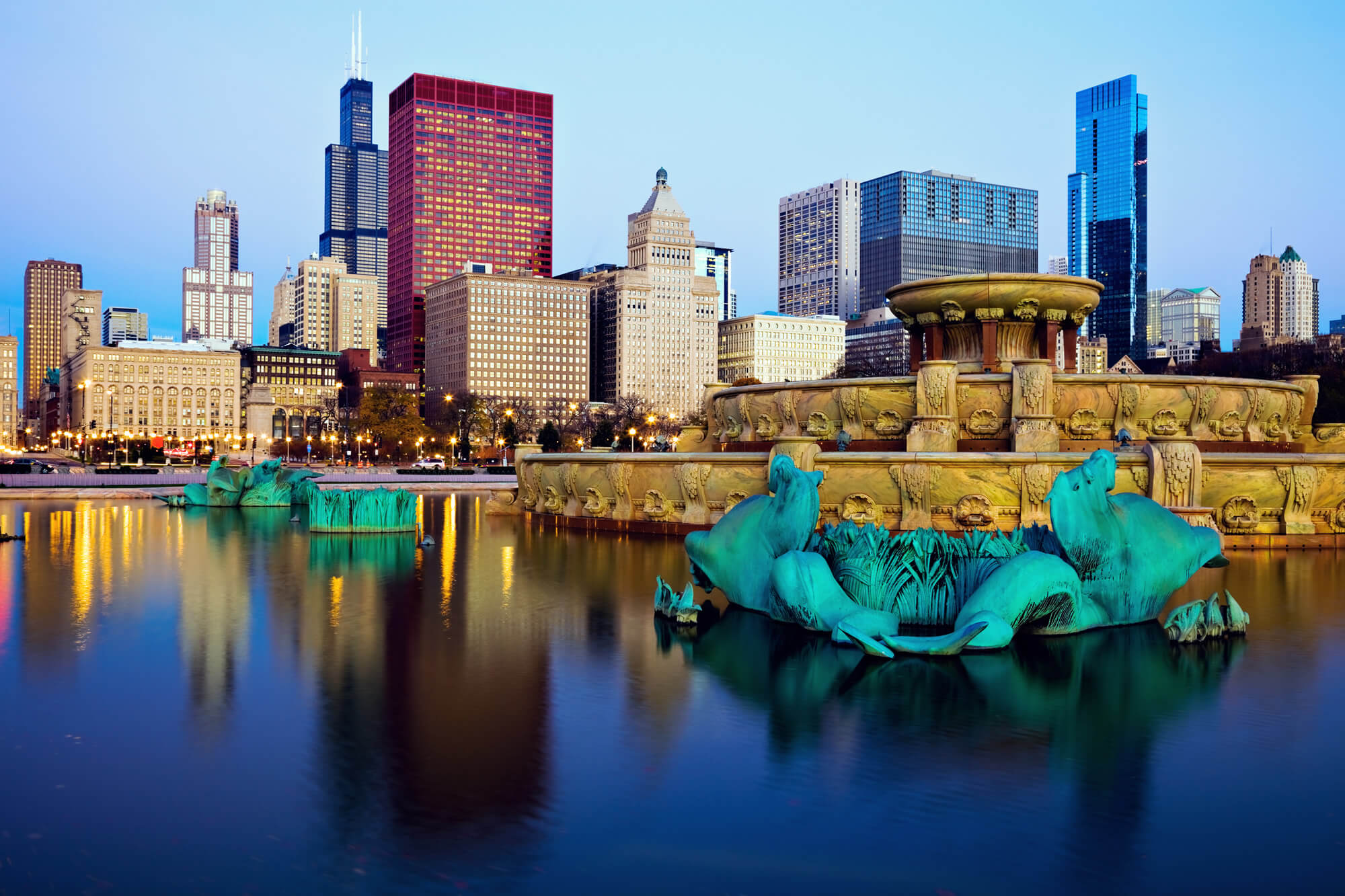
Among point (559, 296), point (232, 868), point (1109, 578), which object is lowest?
point (232, 868)

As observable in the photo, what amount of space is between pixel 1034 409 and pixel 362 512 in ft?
44.6

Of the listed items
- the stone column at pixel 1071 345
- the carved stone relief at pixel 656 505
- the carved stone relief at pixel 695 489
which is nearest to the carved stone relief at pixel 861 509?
the carved stone relief at pixel 695 489

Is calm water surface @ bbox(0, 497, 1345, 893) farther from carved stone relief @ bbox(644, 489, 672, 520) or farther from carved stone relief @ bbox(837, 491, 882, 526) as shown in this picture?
carved stone relief @ bbox(644, 489, 672, 520)

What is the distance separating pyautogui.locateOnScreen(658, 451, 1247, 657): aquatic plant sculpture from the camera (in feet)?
33.9

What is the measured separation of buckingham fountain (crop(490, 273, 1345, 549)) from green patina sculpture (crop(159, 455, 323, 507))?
7.66m

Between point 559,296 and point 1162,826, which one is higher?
point 559,296

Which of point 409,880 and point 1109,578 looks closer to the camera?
point 409,880

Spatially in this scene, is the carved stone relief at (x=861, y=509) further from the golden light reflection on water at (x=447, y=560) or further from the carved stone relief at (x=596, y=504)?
the golden light reflection on water at (x=447, y=560)

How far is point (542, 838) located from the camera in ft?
18.6

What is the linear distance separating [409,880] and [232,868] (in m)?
0.89

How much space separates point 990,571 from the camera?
423 inches

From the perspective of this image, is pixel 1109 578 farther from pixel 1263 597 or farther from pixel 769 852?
pixel 769 852

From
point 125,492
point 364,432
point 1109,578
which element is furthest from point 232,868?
point 364,432

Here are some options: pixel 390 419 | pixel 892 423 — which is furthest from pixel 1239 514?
pixel 390 419
